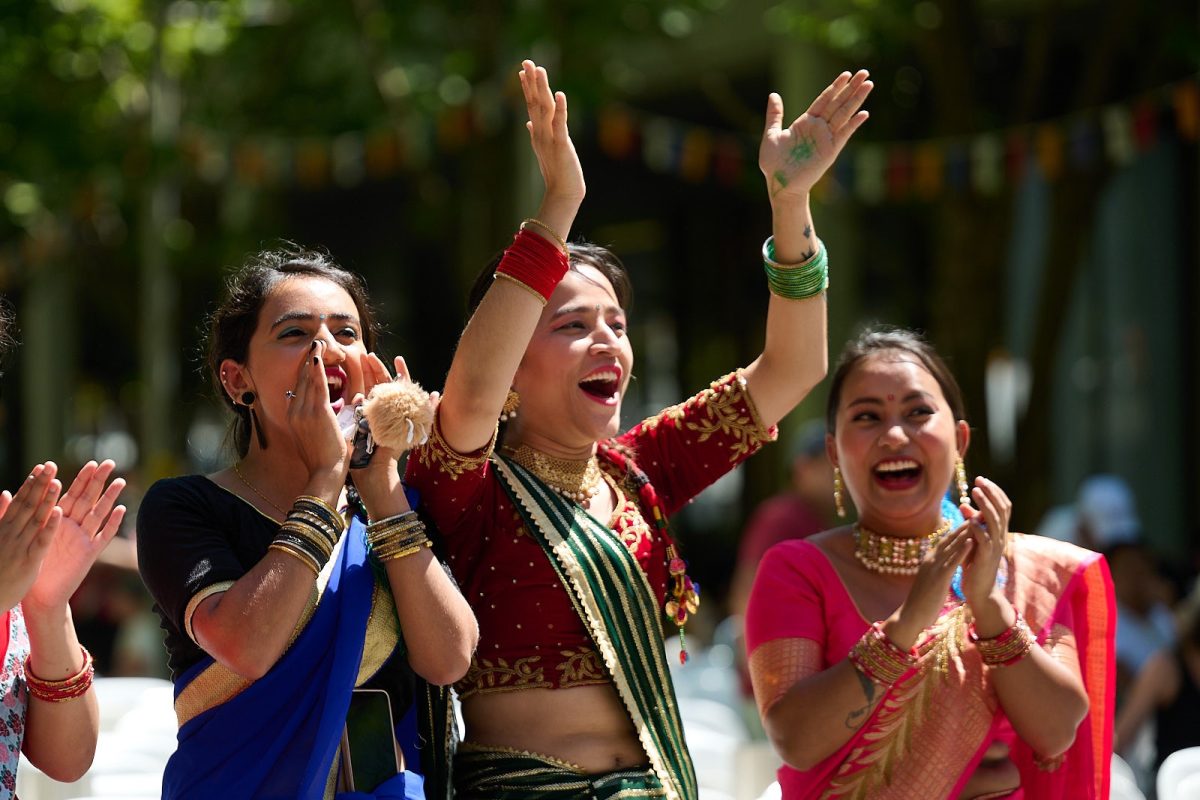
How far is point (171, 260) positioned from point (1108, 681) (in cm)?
930

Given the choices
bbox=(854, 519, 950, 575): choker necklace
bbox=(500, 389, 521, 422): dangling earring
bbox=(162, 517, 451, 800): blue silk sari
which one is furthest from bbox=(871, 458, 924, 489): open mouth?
bbox=(162, 517, 451, 800): blue silk sari

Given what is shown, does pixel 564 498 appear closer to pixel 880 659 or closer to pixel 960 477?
pixel 880 659

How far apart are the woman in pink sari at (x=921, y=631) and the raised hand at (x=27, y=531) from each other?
47.6 inches

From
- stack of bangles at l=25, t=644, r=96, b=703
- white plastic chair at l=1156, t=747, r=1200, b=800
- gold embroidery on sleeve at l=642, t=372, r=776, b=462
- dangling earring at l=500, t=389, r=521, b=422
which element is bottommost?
white plastic chair at l=1156, t=747, r=1200, b=800

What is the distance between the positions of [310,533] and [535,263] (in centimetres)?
52

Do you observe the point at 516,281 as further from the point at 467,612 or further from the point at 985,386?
the point at 985,386

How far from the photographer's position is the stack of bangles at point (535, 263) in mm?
2393

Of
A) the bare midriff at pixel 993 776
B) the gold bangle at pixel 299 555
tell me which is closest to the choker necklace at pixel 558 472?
the gold bangle at pixel 299 555

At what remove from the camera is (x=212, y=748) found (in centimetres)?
230

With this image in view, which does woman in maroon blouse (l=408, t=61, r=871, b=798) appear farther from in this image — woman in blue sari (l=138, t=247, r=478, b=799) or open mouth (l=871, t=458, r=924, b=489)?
open mouth (l=871, t=458, r=924, b=489)

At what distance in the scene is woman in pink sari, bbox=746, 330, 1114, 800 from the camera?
2680mm

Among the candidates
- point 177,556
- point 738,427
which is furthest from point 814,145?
point 177,556

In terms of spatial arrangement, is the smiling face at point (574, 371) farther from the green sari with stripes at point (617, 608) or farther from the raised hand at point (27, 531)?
the raised hand at point (27, 531)

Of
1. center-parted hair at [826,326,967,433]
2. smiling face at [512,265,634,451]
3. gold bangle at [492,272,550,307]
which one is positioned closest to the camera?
gold bangle at [492,272,550,307]
